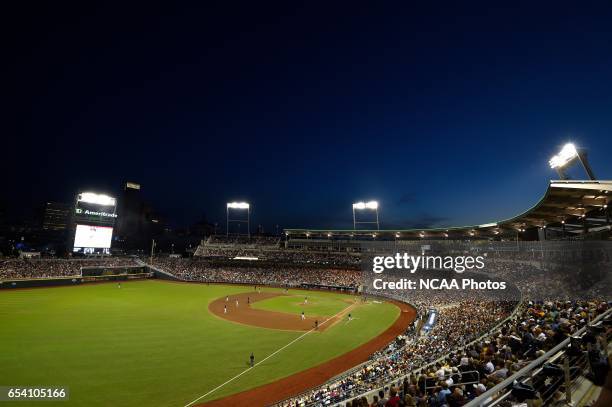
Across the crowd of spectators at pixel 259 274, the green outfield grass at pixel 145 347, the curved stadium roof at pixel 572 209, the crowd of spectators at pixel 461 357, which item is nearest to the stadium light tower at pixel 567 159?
the curved stadium roof at pixel 572 209

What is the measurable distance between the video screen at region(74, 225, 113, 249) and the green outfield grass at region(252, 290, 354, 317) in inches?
1508

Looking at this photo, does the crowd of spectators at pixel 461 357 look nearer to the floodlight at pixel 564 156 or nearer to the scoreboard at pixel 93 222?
the floodlight at pixel 564 156

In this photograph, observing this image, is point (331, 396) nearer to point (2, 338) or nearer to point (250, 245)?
point (2, 338)

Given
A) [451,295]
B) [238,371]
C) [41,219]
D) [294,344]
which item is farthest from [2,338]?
[41,219]

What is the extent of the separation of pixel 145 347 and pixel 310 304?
2400cm

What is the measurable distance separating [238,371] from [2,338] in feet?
61.1

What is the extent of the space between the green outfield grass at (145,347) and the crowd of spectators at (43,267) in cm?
1492

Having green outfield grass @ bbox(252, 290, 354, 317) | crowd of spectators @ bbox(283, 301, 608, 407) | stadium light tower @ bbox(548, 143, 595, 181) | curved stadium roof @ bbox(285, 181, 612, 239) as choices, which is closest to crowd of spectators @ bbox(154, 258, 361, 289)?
green outfield grass @ bbox(252, 290, 354, 317)

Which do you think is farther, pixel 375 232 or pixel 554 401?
pixel 375 232

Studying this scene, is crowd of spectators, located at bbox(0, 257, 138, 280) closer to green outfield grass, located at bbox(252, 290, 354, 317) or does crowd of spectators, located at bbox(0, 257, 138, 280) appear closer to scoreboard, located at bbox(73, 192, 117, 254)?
scoreboard, located at bbox(73, 192, 117, 254)

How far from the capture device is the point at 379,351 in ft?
75.9

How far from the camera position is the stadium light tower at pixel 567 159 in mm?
21572

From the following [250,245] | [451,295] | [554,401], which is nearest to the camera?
[554,401]

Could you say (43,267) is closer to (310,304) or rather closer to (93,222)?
(93,222)
